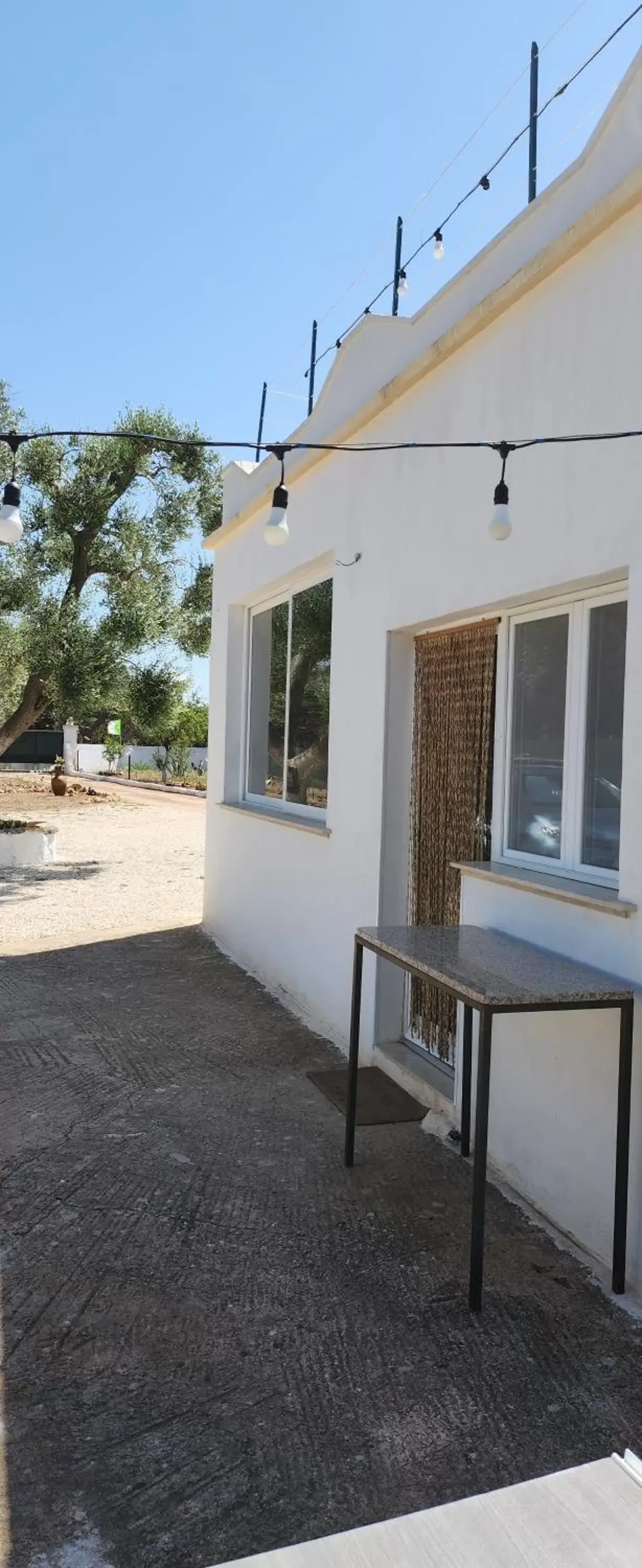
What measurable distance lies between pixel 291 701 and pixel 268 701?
66cm

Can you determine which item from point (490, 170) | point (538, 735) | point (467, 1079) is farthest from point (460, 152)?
point (467, 1079)

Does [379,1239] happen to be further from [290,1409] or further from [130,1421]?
[130,1421]

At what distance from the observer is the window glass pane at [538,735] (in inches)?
146

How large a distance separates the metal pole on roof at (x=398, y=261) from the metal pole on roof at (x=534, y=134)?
4.22ft

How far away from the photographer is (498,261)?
401cm

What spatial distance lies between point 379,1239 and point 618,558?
233 centimetres

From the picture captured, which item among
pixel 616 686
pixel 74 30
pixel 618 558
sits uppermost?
pixel 74 30

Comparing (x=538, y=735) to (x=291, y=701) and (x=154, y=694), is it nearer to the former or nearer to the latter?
(x=291, y=701)

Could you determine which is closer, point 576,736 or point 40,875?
point 576,736

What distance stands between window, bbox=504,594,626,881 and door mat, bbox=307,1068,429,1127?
4.18 feet

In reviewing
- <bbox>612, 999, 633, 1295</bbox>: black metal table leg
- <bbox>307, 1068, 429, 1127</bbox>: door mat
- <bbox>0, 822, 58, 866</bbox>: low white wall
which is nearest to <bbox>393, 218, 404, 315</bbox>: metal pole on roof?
<bbox>307, 1068, 429, 1127</bbox>: door mat

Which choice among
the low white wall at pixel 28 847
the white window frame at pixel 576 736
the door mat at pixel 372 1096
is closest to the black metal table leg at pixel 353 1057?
the door mat at pixel 372 1096

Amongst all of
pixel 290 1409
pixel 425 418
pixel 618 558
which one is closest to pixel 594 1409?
pixel 290 1409

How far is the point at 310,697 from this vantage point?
6445 millimetres
